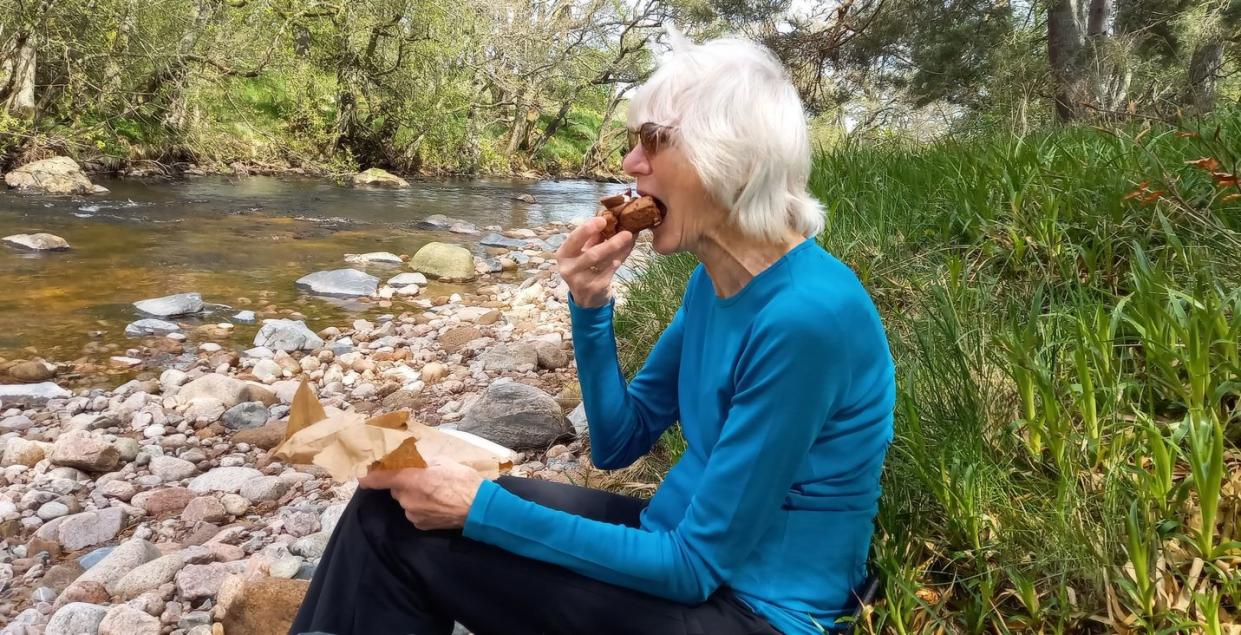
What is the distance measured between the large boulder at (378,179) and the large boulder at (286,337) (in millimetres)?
10792

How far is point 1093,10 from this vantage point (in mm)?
7105

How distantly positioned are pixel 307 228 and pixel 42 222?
2.73 m

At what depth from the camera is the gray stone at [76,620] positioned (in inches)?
94.2

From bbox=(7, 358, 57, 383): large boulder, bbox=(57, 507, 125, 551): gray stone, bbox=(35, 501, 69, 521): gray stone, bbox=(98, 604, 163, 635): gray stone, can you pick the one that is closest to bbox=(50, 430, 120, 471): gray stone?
bbox=(35, 501, 69, 521): gray stone

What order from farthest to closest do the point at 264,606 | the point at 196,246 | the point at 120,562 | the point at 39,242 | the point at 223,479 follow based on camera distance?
the point at 196,246 → the point at 39,242 → the point at 223,479 → the point at 120,562 → the point at 264,606

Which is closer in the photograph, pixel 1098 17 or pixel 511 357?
pixel 511 357

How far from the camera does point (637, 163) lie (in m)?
1.58

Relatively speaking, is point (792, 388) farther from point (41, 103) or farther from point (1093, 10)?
point (41, 103)

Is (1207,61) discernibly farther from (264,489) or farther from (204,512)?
(204,512)

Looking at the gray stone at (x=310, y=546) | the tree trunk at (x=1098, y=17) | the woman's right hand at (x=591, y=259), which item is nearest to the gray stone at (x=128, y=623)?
the gray stone at (x=310, y=546)

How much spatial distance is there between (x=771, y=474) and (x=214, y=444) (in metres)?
3.68

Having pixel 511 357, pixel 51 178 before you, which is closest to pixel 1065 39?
pixel 511 357

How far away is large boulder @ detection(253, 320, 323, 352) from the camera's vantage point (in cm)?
580

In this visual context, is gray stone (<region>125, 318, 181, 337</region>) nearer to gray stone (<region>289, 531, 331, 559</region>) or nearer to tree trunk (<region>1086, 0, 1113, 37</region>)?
gray stone (<region>289, 531, 331, 559</region>)
